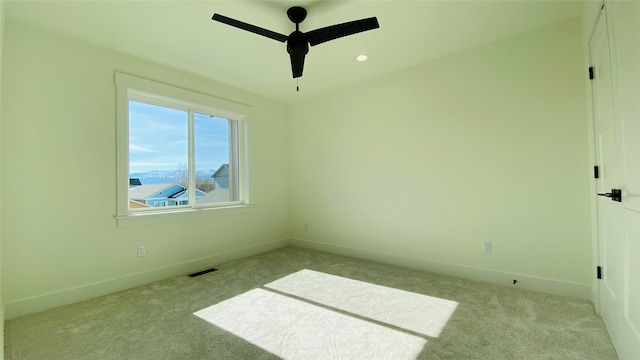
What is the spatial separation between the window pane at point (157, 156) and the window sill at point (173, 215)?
0.17m

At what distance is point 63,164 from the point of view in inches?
98.0

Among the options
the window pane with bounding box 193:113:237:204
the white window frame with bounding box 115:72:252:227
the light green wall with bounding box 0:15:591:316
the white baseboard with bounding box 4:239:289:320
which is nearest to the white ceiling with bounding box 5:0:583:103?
the light green wall with bounding box 0:15:591:316

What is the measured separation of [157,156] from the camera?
3219 millimetres

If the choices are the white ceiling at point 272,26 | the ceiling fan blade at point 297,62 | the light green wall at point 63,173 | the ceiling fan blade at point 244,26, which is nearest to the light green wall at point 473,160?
the white ceiling at point 272,26

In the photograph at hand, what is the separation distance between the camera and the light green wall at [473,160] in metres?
2.45

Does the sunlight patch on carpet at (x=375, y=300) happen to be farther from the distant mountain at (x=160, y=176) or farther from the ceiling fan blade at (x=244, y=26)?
the ceiling fan blade at (x=244, y=26)

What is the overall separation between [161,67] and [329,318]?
3253 mm

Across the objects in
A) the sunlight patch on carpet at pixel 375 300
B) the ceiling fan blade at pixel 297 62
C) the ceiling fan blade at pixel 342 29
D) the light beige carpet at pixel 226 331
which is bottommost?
the sunlight patch on carpet at pixel 375 300

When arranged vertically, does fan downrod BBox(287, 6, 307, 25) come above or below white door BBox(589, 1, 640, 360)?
above

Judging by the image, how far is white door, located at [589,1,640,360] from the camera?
4.29 ft

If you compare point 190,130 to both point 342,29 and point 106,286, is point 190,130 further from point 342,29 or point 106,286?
point 342,29

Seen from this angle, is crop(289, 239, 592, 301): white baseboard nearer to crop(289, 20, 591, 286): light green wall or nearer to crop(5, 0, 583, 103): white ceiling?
crop(289, 20, 591, 286): light green wall

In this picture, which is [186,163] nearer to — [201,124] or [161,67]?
[201,124]

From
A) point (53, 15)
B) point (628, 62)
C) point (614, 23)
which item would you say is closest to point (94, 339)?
point (53, 15)
